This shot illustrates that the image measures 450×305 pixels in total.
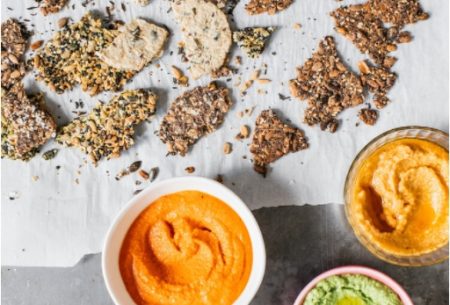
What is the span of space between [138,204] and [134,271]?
0.94 ft

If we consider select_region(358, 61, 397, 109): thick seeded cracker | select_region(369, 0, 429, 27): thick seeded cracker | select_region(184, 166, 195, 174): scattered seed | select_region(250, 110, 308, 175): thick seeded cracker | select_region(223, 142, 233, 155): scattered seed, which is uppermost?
select_region(369, 0, 429, 27): thick seeded cracker

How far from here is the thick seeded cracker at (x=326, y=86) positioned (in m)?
2.88

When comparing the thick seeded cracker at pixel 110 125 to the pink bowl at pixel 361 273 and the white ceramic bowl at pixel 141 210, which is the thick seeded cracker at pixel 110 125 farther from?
the pink bowl at pixel 361 273

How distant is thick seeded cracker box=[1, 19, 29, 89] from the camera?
288 cm

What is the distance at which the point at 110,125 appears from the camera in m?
2.88

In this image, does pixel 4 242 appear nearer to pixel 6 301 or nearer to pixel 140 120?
pixel 6 301

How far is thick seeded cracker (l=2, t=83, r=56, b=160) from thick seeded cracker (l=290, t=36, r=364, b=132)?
3.77 ft

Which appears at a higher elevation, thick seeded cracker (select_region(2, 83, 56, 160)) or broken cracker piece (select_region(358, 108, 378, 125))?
broken cracker piece (select_region(358, 108, 378, 125))

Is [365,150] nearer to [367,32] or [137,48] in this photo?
[367,32]

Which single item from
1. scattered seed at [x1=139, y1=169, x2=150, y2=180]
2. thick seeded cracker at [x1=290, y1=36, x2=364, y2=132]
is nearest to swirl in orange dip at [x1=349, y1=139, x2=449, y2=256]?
thick seeded cracker at [x1=290, y1=36, x2=364, y2=132]

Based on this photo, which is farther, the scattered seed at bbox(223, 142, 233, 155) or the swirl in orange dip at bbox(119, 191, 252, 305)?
the scattered seed at bbox(223, 142, 233, 155)

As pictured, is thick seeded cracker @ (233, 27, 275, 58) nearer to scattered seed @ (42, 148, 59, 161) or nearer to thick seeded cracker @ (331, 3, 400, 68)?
thick seeded cracker @ (331, 3, 400, 68)

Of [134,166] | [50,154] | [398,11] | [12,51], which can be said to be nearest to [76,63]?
[12,51]

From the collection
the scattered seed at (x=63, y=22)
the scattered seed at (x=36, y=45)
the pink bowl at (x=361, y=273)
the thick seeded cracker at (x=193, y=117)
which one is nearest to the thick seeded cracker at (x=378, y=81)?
the thick seeded cracker at (x=193, y=117)
